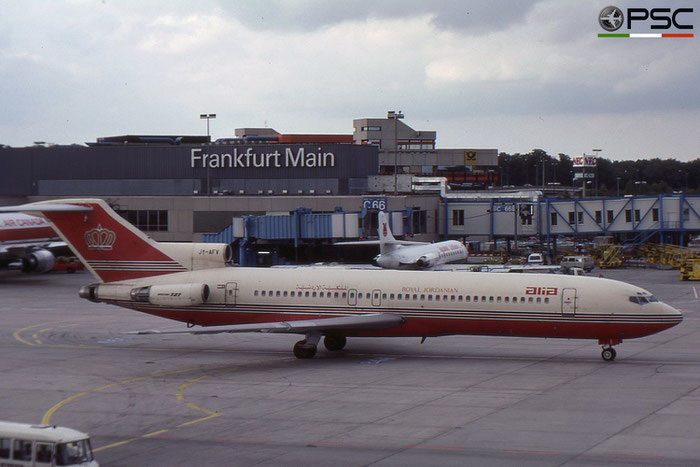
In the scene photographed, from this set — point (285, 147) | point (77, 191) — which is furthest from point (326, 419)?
point (77, 191)

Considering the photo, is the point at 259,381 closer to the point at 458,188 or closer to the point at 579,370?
the point at 579,370

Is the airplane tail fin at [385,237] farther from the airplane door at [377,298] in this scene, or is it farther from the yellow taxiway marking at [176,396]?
the yellow taxiway marking at [176,396]

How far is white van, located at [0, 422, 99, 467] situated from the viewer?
56.8 feet

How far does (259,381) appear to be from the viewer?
1240 inches

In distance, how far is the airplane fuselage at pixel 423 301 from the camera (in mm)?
33781

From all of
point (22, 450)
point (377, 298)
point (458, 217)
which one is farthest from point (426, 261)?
point (22, 450)

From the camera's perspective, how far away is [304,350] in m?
36.0

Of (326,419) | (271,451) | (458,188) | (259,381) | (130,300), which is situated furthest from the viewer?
(458,188)

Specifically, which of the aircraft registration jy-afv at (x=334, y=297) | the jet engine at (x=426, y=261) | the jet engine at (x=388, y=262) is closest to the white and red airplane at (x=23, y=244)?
the jet engine at (x=388, y=262)

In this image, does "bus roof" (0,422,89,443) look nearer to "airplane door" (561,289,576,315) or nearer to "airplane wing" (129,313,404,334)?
"airplane wing" (129,313,404,334)

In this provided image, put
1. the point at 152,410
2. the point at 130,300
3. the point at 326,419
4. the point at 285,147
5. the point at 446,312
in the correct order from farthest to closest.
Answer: the point at 285,147
the point at 130,300
the point at 446,312
the point at 152,410
the point at 326,419

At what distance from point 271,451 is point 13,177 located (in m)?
86.5

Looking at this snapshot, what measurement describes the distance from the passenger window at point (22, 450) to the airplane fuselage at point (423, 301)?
64.6 feet

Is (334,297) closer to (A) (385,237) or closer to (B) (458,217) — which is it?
(A) (385,237)
